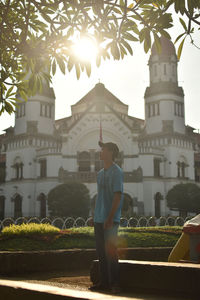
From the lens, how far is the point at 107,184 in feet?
18.8

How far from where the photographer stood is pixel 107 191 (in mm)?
5672

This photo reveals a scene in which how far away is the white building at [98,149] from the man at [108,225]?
132 ft

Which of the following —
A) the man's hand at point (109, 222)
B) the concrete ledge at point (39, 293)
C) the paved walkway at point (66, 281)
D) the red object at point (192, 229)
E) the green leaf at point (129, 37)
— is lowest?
the paved walkway at point (66, 281)

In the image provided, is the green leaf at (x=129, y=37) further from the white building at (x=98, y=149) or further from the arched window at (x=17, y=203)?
the arched window at (x=17, y=203)

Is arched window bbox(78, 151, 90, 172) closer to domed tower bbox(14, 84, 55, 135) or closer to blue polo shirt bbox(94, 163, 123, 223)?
domed tower bbox(14, 84, 55, 135)

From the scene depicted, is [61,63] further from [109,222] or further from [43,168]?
[43,168]

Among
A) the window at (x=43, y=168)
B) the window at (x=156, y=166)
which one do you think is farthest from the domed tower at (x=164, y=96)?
the window at (x=43, y=168)

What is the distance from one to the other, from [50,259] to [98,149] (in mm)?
40596

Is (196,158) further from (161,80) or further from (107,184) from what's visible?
(107,184)

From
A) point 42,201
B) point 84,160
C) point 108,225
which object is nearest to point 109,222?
point 108,225

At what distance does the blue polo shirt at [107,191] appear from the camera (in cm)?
556

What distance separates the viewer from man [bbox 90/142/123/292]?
545 centimetres

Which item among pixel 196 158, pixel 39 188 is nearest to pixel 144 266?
pixel 39 188

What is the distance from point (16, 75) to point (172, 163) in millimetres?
42982
